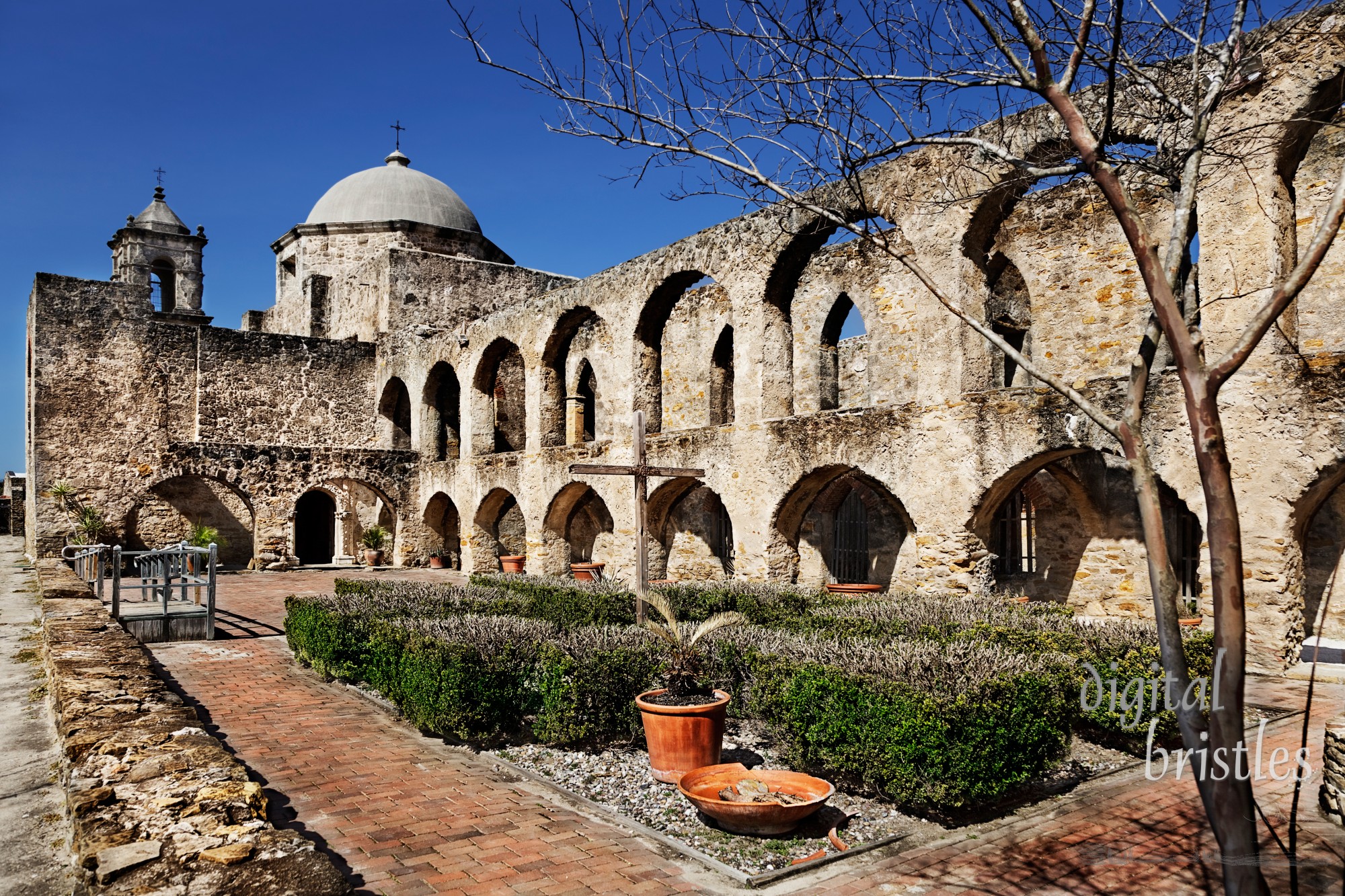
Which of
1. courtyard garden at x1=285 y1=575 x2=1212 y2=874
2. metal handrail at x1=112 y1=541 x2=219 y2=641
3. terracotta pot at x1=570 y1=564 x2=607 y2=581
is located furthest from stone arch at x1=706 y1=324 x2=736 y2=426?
metal handrail at x1=112 y1=541 x2=219 y2=641

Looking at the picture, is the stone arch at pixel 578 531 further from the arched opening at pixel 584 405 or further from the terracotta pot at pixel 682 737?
the terracotta pot at pixel 682 737

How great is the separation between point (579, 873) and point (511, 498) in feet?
57.5

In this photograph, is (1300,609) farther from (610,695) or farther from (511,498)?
(511,498)

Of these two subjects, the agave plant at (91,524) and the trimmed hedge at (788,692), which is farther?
the agave plant at (91,524)

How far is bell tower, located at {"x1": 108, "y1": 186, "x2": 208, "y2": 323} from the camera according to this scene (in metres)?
28.9

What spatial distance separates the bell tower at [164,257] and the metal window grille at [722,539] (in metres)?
20.2

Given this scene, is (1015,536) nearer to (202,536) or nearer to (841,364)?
(841,364)

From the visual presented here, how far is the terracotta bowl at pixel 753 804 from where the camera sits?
4773mm

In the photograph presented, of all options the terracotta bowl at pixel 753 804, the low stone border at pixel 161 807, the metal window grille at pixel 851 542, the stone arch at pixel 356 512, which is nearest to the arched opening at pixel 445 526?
the stone arch at pixel 356 512

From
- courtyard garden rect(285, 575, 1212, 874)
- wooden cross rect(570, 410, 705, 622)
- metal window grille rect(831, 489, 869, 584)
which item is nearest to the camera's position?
courtyard garden rect(285, 575, 1212, 874)

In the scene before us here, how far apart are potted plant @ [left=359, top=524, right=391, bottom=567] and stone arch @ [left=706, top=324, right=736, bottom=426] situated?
27.1 ft

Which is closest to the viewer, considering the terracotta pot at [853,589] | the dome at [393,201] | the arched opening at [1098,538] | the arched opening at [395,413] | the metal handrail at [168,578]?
the metal handrail at [168,578]

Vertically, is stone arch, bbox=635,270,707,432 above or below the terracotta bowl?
above

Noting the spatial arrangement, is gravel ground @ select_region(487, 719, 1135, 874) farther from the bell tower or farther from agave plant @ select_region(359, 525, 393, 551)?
the bell tower
